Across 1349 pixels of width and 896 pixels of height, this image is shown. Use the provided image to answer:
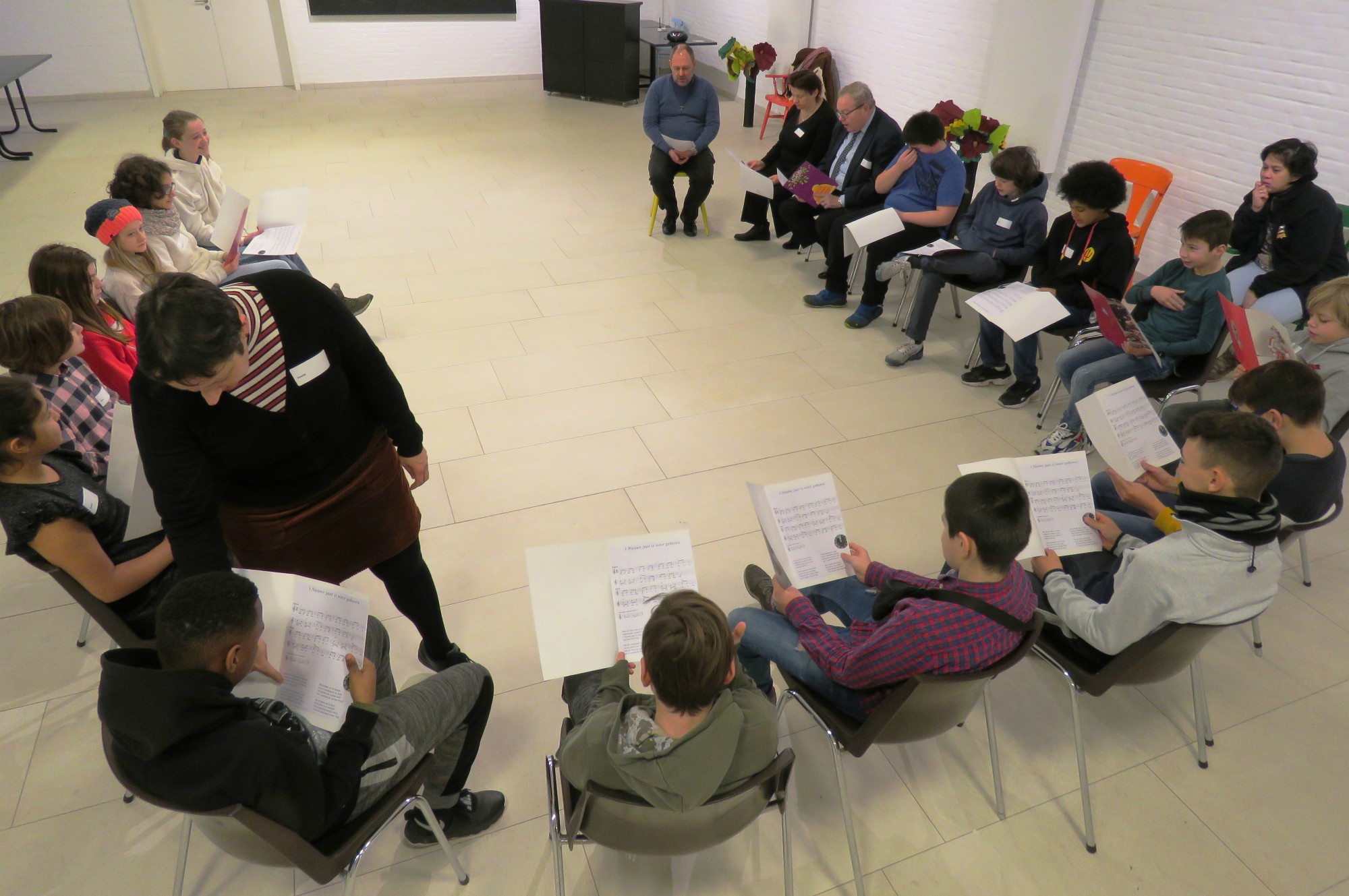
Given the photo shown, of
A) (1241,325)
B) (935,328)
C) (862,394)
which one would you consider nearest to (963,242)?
(935,328)

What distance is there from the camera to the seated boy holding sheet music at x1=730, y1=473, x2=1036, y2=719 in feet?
5.94

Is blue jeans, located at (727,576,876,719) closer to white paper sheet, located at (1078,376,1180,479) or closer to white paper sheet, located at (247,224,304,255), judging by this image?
white paper sheet, located at (1078,376,1180,479)

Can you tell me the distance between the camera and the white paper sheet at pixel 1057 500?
7.64ft

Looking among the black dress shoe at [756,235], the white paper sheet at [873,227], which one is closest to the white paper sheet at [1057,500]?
the white paper sheet at [873,227]

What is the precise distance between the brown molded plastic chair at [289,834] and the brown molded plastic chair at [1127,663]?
5.54 feet

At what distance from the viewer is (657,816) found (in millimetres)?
1594

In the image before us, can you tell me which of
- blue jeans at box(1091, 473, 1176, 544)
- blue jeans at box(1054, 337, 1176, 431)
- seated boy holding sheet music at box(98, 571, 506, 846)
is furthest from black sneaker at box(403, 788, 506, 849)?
blue jeans at box(1054, 337, 1176, 431)

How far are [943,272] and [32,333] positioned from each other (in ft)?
12.8

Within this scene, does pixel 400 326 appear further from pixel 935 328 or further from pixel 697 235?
pixel 935 328

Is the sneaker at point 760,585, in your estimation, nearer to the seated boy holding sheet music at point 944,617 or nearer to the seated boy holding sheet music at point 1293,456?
the seated boy holding sheet music at point 944,617

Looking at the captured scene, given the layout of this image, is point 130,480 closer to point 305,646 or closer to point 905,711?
point 305,646

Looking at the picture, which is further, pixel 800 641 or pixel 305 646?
pixel 800 641

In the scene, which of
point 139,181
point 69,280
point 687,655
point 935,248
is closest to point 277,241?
point 139,181

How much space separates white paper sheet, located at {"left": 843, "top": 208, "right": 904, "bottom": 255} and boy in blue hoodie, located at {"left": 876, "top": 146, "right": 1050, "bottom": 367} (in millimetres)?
184
